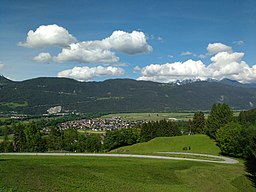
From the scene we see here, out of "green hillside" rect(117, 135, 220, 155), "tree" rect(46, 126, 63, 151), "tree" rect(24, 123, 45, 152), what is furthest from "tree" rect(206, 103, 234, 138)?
"tree" rect(24, 123, 45, 152)

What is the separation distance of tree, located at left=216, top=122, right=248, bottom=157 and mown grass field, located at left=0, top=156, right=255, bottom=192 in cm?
2227

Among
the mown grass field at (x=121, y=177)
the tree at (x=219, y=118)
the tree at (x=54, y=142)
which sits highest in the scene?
the tree at (x=219, y=118)

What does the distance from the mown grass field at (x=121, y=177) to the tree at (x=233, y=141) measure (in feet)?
73.1

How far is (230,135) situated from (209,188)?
139ft

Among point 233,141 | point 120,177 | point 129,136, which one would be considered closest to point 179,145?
point 129,136

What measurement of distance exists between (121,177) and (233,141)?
152ft

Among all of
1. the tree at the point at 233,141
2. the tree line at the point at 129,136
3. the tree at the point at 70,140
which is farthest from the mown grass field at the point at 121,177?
the tree at the point at 70,140

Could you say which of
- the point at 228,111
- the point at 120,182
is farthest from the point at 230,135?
the point at 120,182

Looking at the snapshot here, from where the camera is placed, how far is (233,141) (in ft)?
245

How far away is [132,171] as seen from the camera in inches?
1612

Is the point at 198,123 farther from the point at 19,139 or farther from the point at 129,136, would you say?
the point at 19,139

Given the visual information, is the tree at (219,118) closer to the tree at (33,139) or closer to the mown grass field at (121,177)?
the mown grass field at (121,177)

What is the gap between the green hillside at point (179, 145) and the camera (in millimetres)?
88875

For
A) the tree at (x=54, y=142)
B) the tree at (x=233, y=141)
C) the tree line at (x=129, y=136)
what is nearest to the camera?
the tree at (x=233, y=141)
